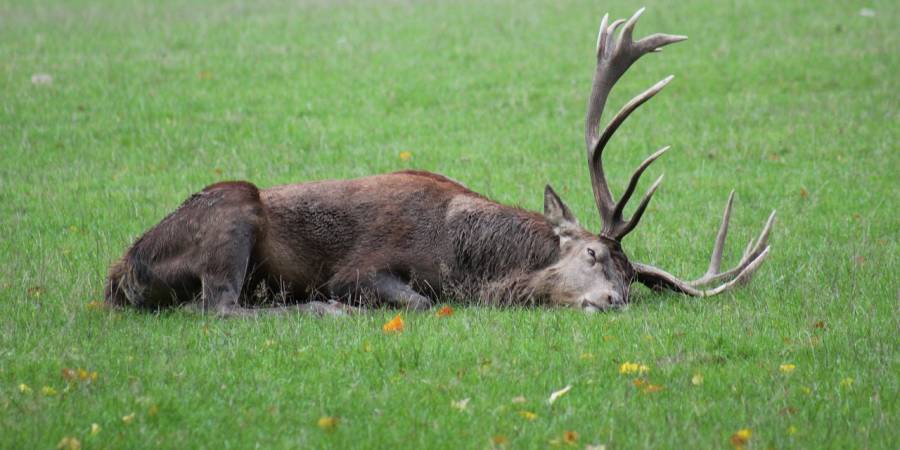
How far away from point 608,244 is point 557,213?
50 centimetres

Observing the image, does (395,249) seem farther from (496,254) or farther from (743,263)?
(743,263)

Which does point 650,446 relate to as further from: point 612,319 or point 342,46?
point 342,46

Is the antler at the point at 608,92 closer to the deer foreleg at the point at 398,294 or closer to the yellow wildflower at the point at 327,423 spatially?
the deer foreleg at the point at 398,294

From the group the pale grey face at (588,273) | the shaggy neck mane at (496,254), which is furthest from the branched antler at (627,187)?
the shaggy neck mane at (496,254)

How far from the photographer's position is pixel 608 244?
8453 mm

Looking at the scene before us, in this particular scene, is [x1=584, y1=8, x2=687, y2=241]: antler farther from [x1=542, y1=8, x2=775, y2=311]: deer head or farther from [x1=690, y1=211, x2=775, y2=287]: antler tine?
[x1=690, y1=211, x2=775, y2=287]: antler tine

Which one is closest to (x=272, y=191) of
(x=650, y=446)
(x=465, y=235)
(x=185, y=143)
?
(x=465, y=235)

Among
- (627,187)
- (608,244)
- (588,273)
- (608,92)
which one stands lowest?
(588,273)

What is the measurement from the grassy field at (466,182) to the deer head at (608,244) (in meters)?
0.19

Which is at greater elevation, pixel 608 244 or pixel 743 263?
pixel 608 244

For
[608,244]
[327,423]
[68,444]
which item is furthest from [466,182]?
[68,444]

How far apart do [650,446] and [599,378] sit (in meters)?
1.01

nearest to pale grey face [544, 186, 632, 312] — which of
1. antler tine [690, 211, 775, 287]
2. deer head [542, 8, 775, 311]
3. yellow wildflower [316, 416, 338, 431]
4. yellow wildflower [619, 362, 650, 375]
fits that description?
deer head [542, 8, 775, 311]

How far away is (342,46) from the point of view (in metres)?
18.7
